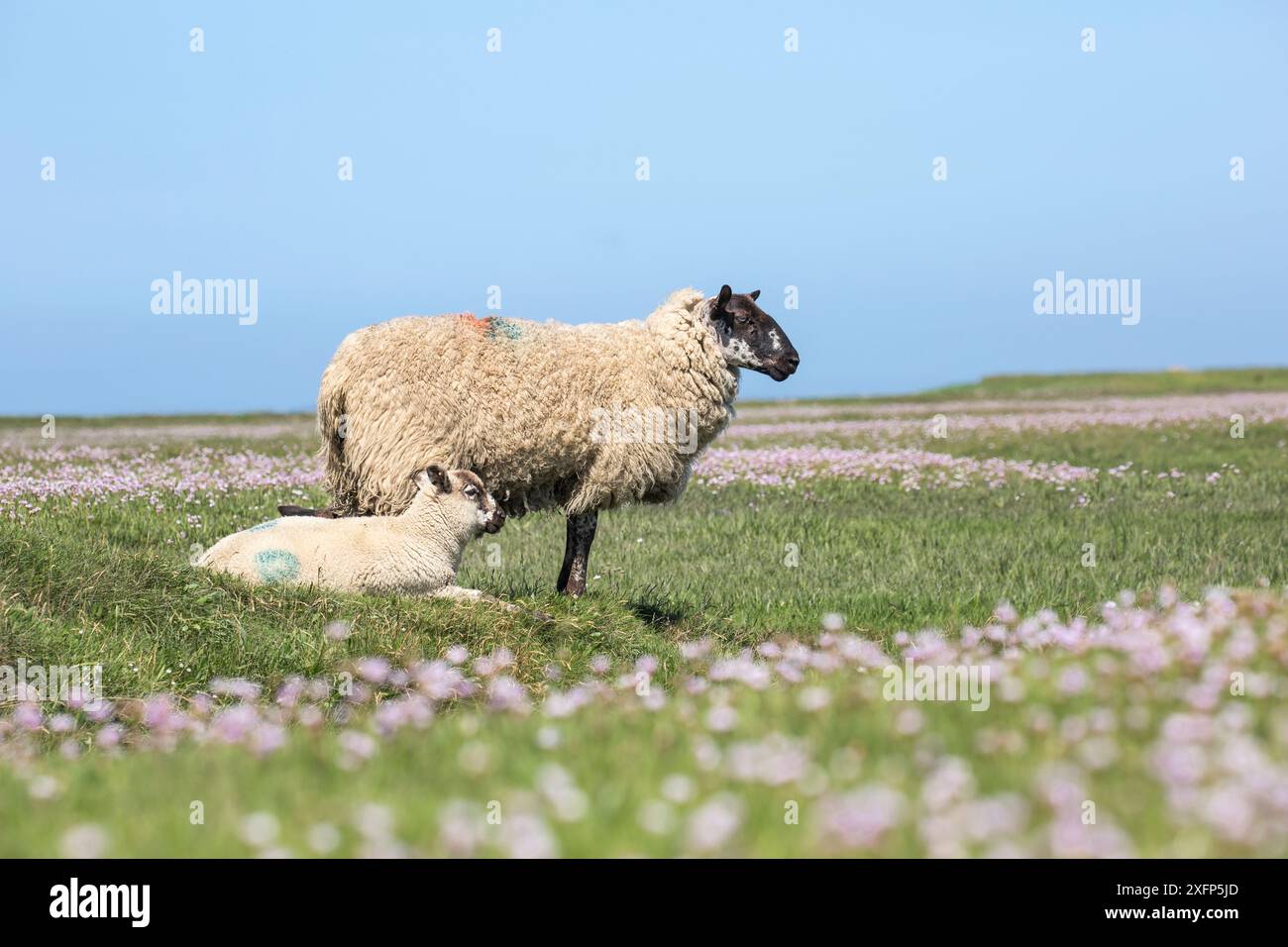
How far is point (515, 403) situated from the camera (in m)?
10.7

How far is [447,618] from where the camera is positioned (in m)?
9.08

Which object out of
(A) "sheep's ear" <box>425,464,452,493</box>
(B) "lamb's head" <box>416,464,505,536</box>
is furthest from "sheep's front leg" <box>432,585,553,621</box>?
(A) "sheep's ear" <box>425,464,452,493</box>

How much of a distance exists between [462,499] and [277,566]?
1508mm

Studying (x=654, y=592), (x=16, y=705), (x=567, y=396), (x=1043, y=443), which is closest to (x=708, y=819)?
(x=16, y=705)

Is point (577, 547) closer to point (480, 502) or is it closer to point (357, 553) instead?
point (480, 502)

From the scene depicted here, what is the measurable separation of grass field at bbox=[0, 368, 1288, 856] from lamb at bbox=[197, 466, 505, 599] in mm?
310

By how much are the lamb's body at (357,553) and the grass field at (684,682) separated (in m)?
0.29

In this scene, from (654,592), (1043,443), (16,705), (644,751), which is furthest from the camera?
(1043,443)

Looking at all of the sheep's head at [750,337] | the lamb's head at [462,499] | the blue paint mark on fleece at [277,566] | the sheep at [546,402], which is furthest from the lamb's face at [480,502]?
the sheep's head at [750,337]

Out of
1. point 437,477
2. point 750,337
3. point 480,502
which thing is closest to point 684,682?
point 480,502

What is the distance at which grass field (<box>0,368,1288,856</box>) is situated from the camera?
348 centimetres

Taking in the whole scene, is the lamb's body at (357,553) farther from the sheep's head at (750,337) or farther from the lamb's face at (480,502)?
the sheep's head at (750,337)

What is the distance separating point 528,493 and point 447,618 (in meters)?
2.47

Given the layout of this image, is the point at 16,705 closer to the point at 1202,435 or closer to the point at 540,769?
the point at 540,769
